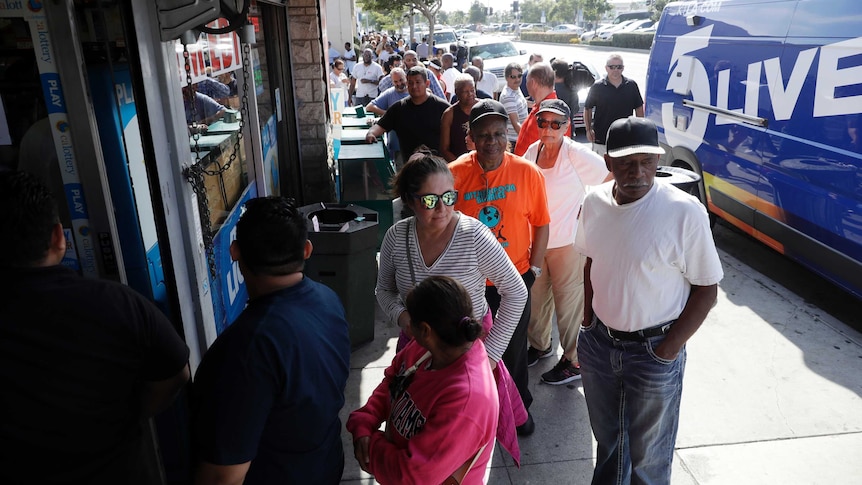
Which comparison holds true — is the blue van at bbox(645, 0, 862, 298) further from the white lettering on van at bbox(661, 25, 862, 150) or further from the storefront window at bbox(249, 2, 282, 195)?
the storefront window at bbox(249, 2, 282, 195)

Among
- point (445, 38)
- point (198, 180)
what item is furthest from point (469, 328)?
point (445, 38)

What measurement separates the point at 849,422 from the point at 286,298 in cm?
368

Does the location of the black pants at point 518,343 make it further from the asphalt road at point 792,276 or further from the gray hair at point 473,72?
the gray hair at point 473,72

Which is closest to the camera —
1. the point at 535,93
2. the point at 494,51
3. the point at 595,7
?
the point at 535,93

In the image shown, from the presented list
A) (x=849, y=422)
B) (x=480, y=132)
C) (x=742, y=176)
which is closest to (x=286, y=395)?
(x=480, y=132)

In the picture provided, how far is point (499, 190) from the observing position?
3.13 meters

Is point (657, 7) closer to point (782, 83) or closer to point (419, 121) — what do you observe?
point (782, 83)

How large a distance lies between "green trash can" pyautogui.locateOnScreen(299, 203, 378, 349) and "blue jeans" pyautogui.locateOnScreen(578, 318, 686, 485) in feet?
6.17

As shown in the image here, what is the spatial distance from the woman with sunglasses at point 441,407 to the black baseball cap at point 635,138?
1.02 m


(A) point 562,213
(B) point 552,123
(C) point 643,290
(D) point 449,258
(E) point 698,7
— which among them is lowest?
(A) point 562,213

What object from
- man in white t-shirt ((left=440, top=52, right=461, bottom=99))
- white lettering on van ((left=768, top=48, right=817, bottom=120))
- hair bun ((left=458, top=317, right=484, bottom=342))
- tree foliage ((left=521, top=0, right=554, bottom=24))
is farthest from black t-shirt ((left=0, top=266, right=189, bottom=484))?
tree foliage ((left=521, top=0, right=554, bottom=24))

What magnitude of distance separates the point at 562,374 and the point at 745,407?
116cm

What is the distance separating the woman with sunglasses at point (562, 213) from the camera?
3.73 m

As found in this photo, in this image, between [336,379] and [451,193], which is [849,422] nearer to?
[451,193]
